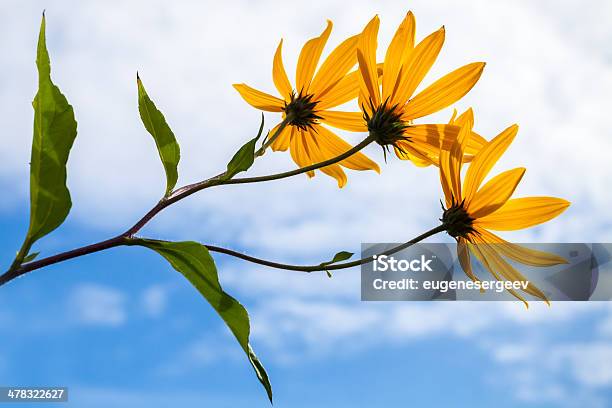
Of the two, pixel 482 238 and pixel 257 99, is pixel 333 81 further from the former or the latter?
pixel 482 238

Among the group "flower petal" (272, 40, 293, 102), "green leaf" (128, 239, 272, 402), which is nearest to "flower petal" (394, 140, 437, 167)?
"flower petal" (272, 40, 293, 102)

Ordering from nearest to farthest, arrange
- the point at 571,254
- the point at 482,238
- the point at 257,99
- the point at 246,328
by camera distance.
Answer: the point at 246,328, the point at 482,238, the point at 571,254, the point at 257,99

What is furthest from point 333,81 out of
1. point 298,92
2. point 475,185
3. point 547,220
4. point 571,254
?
point 571,254

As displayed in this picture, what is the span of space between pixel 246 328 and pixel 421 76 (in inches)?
25.3

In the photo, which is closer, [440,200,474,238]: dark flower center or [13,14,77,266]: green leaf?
[13,14,77,266]: green leaf

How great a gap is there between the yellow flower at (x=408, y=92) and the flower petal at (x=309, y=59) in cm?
15

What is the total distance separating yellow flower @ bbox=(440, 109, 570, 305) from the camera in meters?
1.36

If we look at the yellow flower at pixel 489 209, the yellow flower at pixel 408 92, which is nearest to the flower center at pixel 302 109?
the yellow flower at pixel 408 92

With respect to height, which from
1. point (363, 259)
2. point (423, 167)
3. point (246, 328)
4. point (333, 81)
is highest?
point (333, 81)

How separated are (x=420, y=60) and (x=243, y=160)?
0.44 meters

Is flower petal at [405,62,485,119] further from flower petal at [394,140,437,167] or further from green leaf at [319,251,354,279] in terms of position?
green leaf at [319,251,354,279]

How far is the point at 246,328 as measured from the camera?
43.6 inches

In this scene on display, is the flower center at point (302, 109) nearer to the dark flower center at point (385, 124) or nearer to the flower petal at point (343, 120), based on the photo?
the flower petal at point (343, 120)

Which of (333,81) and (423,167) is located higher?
(333,81)
